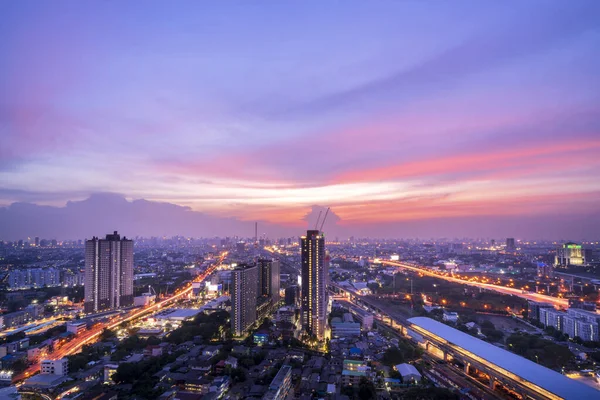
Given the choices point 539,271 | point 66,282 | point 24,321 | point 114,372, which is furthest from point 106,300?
point 539,271

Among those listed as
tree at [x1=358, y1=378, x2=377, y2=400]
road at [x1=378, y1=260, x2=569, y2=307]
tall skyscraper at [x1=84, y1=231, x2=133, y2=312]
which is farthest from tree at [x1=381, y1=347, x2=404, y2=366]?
tall skyscraper at [x1=84, y1=231, x2=133, y2=312]

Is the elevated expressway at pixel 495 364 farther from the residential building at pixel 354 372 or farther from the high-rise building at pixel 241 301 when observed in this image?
the high-rise building at pixel 241 301

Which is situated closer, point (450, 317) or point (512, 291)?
point (450, 317)

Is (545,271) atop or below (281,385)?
below

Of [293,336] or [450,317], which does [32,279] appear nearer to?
[293,336]

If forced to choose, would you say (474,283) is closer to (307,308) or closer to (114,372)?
(307,308)

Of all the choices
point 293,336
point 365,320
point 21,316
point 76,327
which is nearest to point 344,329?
point 365,320

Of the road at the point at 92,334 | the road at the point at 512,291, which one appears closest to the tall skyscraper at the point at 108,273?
the road at the point at 92,334

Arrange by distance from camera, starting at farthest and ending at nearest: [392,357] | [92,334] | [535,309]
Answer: [535,309], [92,334], [392,357]
